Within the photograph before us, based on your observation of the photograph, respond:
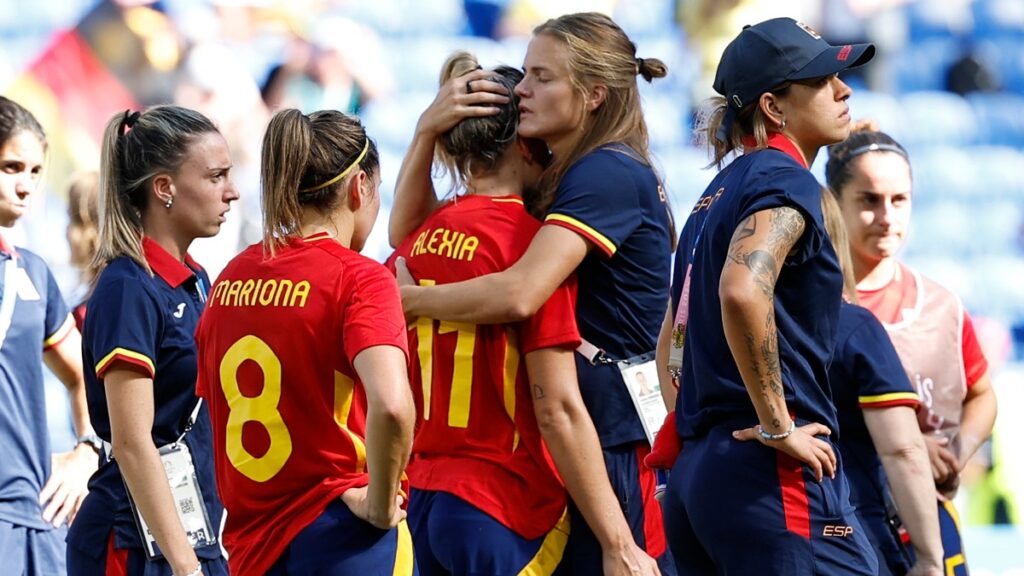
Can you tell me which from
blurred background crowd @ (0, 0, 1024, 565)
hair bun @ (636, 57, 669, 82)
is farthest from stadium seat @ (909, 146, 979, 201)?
hair bun @ (636, 57, 669, 82)

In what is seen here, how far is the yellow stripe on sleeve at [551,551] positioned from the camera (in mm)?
3279

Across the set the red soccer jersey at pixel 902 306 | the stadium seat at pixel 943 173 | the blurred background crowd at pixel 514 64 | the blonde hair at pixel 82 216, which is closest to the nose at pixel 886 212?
the red soccer jersey at pixel 902 306

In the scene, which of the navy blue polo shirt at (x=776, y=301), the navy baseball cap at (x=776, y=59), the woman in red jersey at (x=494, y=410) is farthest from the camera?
the woman in red jersey at (x=494, y=410)

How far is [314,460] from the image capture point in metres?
2.83

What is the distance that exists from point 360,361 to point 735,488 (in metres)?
0.78

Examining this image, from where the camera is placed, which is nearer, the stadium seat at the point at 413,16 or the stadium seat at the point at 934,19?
the stadium seat at the point at 413,16

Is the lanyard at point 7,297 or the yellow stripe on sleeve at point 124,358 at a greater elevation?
the lanyard at point 7,297

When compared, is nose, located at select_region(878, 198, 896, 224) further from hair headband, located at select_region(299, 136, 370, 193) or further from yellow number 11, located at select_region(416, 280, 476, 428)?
hair headband, located at select_region(299, 136, 370, 193)

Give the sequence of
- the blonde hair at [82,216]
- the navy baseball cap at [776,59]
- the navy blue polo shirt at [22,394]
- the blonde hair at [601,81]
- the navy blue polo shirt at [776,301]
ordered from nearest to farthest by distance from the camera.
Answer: the navy blue polo shirt at [776,301]
the navy baseball cap at [776,59]
the blonde hair at [601,81]
the navy blue polo shirt at [22,394]
the blonde hair at [82,216]

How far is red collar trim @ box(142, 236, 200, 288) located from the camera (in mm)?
3342

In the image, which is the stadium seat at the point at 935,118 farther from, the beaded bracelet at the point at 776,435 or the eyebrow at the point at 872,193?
the beaded bracelet at the point at 776,435

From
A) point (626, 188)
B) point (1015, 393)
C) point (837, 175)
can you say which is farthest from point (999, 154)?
point (626, 188)

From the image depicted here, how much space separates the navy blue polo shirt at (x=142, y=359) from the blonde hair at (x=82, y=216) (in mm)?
1744

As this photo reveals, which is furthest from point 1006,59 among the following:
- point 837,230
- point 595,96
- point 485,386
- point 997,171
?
point 485,386
